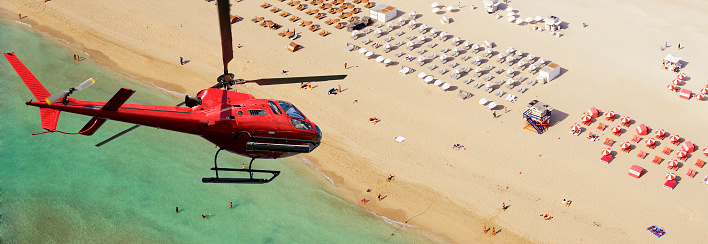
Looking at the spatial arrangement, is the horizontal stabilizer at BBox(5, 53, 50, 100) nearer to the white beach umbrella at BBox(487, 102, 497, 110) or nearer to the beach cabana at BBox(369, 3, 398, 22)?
the white beach umbrella at BBox(487, 102, 497, 110)

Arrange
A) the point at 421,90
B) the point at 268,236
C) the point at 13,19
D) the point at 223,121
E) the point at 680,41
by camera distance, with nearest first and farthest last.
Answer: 1. the point at 223,121
2. the point at 268,236
3. the point at 421,90
4. the point at 680,41
5. the point at 13,19

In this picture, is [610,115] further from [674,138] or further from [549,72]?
[549,72]

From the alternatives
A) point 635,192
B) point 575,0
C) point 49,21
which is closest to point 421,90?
point 635,192

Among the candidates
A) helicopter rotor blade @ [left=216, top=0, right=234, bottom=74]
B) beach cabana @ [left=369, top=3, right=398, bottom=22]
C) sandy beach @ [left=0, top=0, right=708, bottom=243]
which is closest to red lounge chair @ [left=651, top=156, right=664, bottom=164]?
sandy beach @ [left=0, top=0, right=708, bottom=243]

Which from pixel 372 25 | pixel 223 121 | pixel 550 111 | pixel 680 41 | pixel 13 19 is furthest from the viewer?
pixel 13 19

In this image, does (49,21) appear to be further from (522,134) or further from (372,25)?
(522,134)

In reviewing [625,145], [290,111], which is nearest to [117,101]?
[290,111]

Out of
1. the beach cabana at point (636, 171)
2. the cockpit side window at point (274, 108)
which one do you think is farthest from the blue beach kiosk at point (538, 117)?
the cockpit side window at point (274, 108)

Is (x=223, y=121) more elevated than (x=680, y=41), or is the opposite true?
(x=223, y=121)
